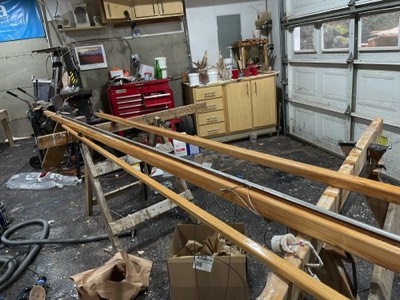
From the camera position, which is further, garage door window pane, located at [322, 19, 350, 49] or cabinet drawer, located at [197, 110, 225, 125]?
cabinet drawer, located at [197, 110, 225, 125]

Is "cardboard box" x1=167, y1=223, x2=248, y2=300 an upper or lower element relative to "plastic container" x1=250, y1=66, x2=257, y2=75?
lower

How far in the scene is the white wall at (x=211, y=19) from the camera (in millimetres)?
4617

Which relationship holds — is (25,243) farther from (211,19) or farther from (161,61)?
(211,19)

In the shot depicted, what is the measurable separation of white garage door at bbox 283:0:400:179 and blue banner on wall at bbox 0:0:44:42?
4.14 meters

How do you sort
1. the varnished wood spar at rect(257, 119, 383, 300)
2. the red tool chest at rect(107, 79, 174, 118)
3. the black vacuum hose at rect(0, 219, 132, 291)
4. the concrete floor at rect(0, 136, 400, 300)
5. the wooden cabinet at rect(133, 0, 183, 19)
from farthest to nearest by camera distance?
the wooden cabinet at rect(133, 0, 183, 19) < the red tool chest at rect(107, 79, 174, 118) < the black vacuum hose at rect(0, 219, 132, 291) < the concrete floor at rect(0, 136, 400, 300) < the varnished wood spar at rect(257, 119, 383, 300)

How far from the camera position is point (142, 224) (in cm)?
253

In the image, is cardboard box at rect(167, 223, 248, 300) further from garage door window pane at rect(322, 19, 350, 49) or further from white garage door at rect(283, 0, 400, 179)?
garage door window pane at rect(322, 19, 350, 49)

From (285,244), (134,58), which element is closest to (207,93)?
(134,58)

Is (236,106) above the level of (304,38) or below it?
below

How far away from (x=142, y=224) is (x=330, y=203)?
1975 mm

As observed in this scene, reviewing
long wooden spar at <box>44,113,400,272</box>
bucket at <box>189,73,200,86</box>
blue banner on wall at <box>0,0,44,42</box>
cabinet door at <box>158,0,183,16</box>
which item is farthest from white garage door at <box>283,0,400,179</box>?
blue banner on wall at <box>0,0,44,42</box>

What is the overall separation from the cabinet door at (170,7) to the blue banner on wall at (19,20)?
225 cm

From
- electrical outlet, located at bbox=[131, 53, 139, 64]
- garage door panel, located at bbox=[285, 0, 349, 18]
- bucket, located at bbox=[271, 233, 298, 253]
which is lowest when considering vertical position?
bucket, located at bbox=[271, 233, 298, 253]

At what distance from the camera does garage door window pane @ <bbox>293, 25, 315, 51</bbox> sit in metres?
3.75
